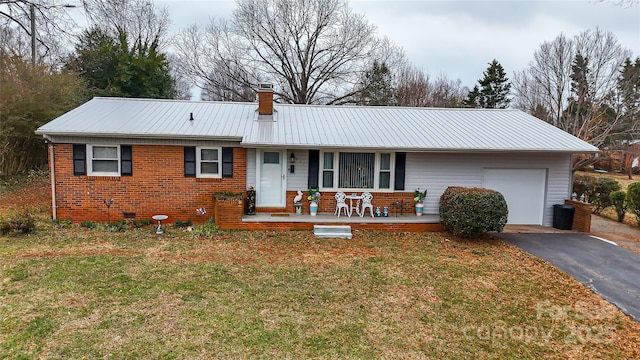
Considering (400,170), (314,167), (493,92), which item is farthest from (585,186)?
(493,92)

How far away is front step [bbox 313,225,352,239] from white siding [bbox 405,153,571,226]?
2548 millimetres

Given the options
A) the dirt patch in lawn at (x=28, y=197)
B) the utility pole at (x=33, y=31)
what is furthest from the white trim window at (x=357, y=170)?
the utility pole at (x=33, y=31)

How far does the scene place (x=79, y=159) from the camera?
32.1 feet

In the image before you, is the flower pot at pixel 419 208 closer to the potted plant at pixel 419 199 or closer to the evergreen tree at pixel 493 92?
the potted plant at pixel 419 199

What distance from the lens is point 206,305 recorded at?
5.27 meters

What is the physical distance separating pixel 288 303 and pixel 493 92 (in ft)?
109

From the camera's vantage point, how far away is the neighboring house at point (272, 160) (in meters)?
9.83

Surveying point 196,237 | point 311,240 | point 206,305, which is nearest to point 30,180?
point 196,237

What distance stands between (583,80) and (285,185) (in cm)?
1908

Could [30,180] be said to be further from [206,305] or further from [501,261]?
[501,261]

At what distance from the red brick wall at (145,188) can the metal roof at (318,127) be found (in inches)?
27.3

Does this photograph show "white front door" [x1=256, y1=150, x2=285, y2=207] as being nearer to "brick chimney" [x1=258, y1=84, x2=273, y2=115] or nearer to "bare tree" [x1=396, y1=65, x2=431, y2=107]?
"brick chimney" [x1=258, y1=84, x2=273, y2=115]

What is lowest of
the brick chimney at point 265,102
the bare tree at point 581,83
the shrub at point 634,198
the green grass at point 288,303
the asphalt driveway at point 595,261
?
the green grass at point 288,303

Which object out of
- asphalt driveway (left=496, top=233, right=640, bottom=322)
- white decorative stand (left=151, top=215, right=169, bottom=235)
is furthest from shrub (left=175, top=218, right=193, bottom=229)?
asphalt driveway (left=496, top=233, right=640, bottom=322)
